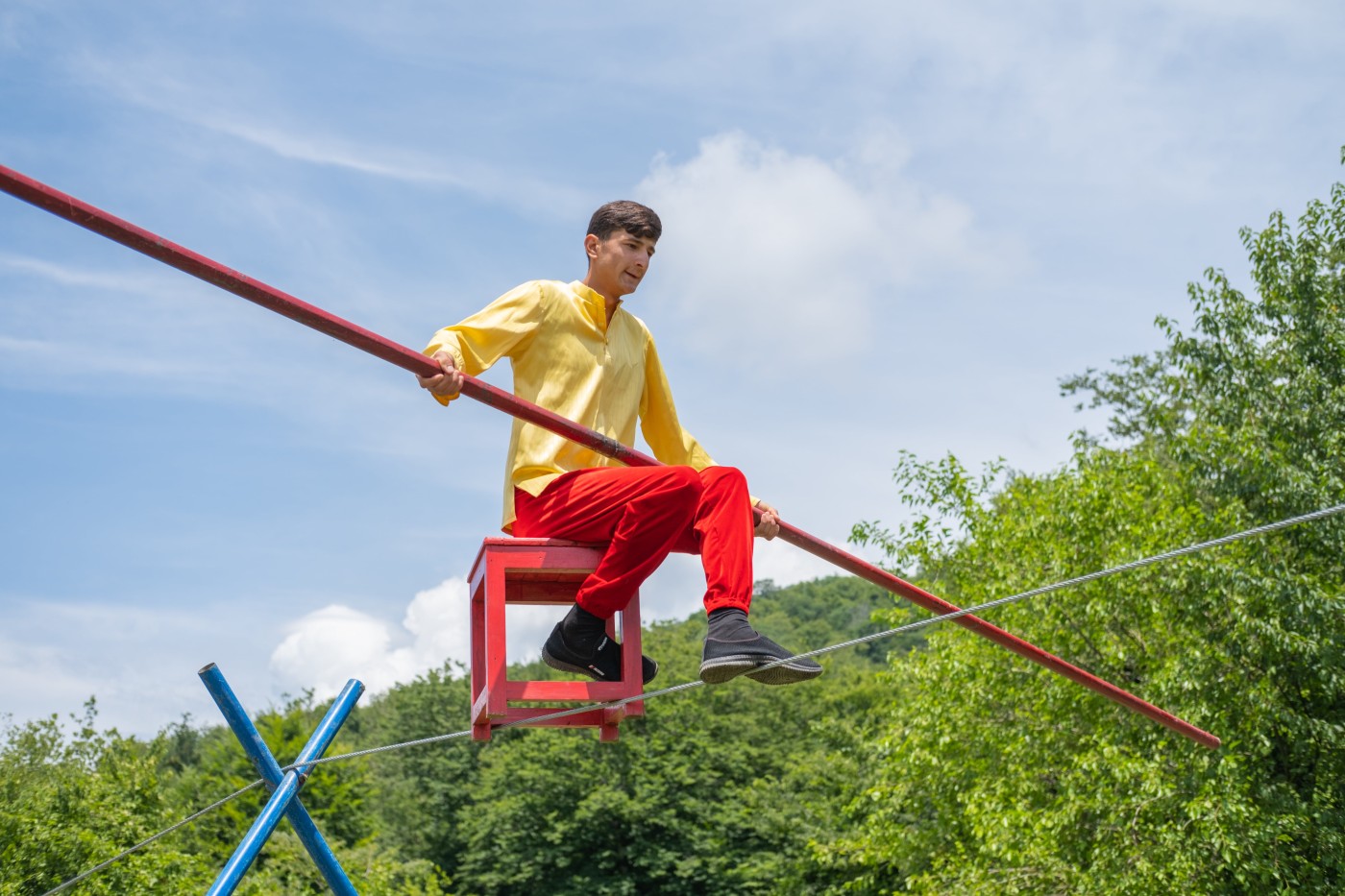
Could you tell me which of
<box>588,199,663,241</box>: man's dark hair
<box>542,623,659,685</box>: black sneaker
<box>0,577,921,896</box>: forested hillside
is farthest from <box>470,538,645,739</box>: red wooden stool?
<box>0,577,921,896</box>: forested hillside

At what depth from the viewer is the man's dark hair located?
509cm

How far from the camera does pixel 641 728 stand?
37.5 m

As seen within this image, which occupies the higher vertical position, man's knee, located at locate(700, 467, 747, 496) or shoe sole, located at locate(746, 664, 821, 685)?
man's knee, located at locate(700, 467, 747, 496)

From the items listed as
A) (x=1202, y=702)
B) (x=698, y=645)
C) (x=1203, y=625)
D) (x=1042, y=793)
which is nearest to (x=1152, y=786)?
(x=1202, y=702)

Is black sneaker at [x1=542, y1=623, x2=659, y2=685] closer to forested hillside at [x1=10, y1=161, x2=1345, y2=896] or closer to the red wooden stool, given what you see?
the red wooden stool

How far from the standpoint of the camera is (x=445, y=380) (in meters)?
4.52

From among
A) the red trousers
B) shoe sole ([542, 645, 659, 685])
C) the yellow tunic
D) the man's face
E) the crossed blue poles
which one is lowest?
the crossed blue poles

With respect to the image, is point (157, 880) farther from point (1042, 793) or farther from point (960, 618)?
point (960, 618)

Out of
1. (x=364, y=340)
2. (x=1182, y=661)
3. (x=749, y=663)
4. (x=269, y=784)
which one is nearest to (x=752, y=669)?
(x=749, y=663)

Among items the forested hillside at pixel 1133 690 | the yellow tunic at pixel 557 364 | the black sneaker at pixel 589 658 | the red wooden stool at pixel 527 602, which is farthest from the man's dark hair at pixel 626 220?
the forested hillside at pixel 1133 690

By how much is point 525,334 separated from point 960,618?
1.77 m

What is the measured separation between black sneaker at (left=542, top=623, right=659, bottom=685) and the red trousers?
5.6 inches

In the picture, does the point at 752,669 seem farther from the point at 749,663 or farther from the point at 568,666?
the point at 568,666

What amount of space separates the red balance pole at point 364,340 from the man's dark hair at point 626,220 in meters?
0.81
